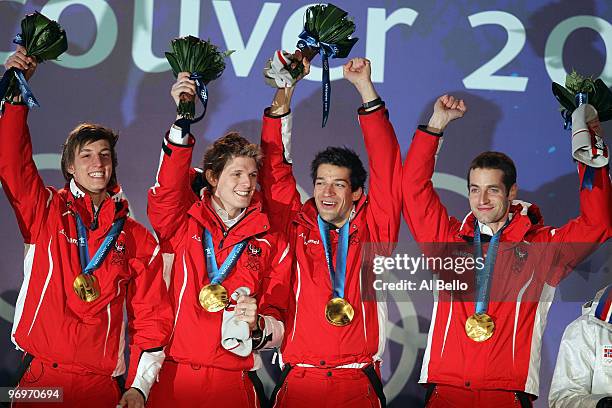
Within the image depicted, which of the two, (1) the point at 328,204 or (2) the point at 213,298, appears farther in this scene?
(1) the point at 328,204

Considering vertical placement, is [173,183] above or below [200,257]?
above

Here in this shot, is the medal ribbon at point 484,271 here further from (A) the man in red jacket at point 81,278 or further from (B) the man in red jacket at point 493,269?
(A) the man in red jacket at point 81,278

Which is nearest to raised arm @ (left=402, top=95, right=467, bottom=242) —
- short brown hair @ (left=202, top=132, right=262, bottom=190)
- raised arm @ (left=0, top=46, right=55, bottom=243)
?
short brown hair @ (left=202, top=132, right=262, bottom=190)

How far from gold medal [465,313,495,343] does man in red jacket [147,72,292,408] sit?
765 millimetres

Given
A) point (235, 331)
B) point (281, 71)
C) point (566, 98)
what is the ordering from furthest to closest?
point (566, 98) → point (281, 71) → point (235, 331)

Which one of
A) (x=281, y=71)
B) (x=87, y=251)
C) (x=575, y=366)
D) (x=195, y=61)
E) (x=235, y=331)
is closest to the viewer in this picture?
(x=235, y=331)

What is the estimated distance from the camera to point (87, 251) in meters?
3.71

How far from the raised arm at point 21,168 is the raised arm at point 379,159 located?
1.33m

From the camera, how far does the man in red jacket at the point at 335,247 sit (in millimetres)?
3738

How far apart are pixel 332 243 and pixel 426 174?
49 cm

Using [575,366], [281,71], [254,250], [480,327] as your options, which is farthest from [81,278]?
[575,366]

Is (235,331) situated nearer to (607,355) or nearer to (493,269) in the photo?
(493,269)

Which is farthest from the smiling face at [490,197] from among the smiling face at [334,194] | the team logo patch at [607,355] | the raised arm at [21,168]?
the raised arm at [21,168]

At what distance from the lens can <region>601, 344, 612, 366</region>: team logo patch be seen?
141 inches
